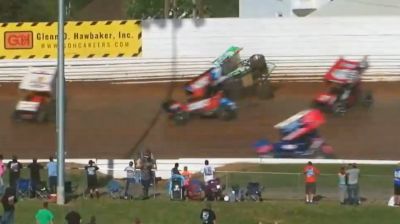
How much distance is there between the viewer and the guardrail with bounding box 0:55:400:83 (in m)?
46.3

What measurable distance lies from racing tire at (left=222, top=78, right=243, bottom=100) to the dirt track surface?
0.76m

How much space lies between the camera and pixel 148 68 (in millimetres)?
47219

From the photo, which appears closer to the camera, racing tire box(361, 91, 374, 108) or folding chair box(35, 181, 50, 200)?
folding chair box(35, 181, 50, 200)

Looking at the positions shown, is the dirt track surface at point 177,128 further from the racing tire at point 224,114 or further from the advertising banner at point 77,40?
the advertising banner at point 77,40

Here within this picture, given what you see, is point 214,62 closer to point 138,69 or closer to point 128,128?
point 138,69

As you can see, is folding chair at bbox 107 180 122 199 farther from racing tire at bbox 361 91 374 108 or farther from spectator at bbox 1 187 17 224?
racing tire at bbox 361 91 374 108

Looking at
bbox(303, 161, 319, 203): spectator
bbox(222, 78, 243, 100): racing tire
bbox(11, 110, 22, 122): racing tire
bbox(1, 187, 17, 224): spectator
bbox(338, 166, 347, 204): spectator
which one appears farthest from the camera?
bbox(222, 78, 243, 100): racing tire

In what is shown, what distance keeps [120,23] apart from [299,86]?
985 cm

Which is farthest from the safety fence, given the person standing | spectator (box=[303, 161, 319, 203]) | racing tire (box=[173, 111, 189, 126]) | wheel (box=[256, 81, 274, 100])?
wheel (box=[256, 81, 274, 100])

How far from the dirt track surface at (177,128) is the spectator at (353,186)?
8446mm

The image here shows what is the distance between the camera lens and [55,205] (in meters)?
27.0

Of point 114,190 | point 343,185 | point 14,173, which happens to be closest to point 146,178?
point 114,190

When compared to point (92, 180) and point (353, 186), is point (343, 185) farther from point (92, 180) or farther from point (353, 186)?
point (92, 180)

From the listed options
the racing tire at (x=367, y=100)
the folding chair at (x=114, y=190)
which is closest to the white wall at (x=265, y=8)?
the racing tire at (x=367, y=100)
